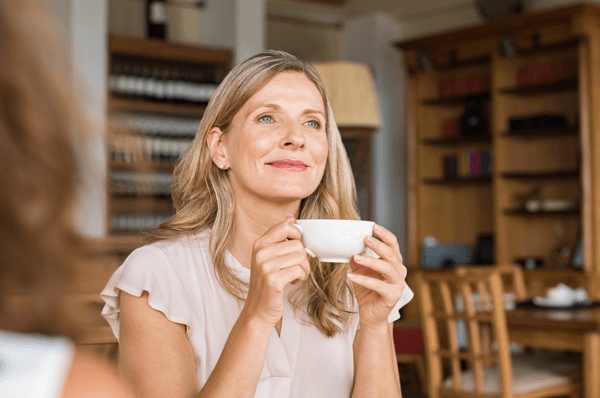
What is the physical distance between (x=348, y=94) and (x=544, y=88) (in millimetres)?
2569

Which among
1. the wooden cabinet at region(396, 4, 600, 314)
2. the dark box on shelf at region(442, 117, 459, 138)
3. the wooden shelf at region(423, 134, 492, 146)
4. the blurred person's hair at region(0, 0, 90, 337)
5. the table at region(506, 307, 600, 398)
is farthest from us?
the dark box on shelf at region(442, 117, 459, 138)

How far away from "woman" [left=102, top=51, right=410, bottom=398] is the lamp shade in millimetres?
1842

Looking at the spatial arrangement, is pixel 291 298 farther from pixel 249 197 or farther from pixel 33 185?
pixel 33 185

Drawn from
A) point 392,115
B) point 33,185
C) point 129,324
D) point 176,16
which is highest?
point 176,16

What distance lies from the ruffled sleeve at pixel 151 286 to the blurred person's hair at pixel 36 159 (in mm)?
736

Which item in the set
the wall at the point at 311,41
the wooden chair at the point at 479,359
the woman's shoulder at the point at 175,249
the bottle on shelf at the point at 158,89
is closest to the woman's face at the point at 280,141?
the woman's shoulder at the point at 175,249

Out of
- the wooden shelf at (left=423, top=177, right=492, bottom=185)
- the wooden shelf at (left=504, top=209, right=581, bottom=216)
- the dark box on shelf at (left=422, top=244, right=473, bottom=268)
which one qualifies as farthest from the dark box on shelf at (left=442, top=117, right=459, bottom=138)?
the dark box on shelf at (left=422, top=244, right=473, bottom=268)

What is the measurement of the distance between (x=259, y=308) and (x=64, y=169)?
2.08 feet

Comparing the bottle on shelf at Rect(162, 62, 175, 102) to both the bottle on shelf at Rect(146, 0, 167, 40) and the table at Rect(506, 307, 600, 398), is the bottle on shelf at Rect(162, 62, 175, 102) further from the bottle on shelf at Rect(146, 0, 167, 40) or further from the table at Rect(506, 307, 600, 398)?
the table at Rect(506, 307, 600, 398)

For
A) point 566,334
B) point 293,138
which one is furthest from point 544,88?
point 293,138

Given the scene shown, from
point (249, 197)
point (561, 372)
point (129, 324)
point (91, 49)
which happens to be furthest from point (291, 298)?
point (91, 49)

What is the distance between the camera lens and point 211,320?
1.20m

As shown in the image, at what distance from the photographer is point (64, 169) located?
1.27ft

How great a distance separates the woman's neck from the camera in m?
1.29
